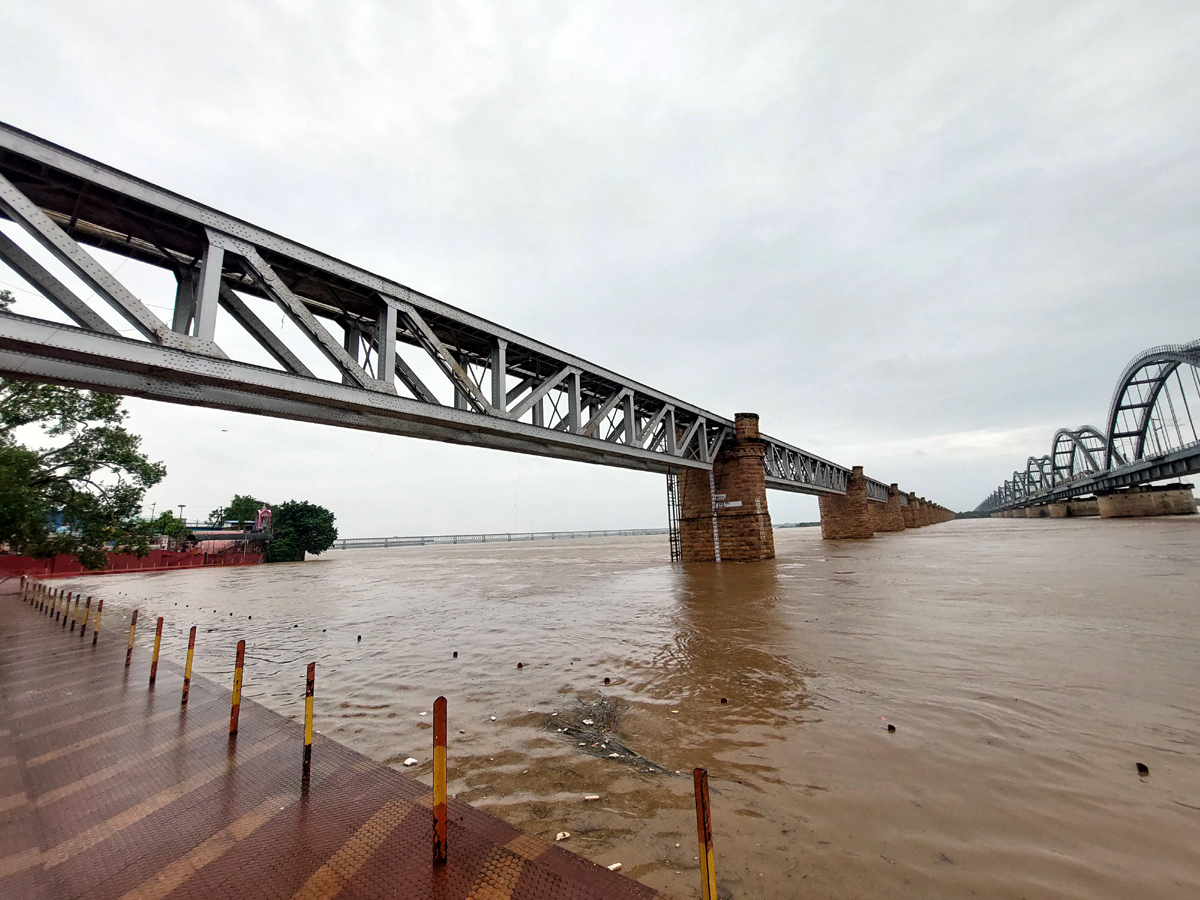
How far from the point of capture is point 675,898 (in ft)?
8.45

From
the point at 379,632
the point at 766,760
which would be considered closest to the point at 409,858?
the point at 766,760

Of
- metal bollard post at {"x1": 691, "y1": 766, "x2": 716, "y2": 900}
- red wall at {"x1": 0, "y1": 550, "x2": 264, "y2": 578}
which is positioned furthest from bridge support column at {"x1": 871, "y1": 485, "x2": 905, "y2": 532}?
red wall at {"x1": 0, "y1": 550, "x2": 264, "y2": 578}

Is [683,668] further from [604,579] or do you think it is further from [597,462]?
[604,579]

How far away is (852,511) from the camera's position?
51000mm

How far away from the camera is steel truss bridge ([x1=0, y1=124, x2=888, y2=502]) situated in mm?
6148

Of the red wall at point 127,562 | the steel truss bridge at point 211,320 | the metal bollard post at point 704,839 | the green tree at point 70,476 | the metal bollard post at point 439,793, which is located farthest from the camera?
the red wall at point 127,562

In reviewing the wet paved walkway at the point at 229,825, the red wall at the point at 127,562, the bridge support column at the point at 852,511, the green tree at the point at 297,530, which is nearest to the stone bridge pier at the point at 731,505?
the wet paved walkway at the point at 229,825

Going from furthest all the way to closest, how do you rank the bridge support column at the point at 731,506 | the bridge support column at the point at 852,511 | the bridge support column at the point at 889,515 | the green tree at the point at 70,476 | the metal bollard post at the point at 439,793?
the bridge support column at the point at 889,515 < the bridge support column at the point at 852,511 < the bridge support column at the point at 731,506 < the green tree at the point at 70,476 < the metal bollard post at the point at 439,793

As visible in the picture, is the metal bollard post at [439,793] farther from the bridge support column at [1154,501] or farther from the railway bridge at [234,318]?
the bridge support column at [1154,501]

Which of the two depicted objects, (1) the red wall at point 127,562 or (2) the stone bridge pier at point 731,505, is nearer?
(2) the stone bridge pier at point 731,505

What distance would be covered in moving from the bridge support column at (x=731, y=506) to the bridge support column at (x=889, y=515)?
4833cm

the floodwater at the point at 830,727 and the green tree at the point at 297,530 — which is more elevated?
the green tree at the point at 297,530

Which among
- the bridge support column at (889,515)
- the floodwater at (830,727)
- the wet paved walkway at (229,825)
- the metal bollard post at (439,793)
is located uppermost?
the bridge support column at (889,515)

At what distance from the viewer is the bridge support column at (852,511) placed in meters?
50.8
